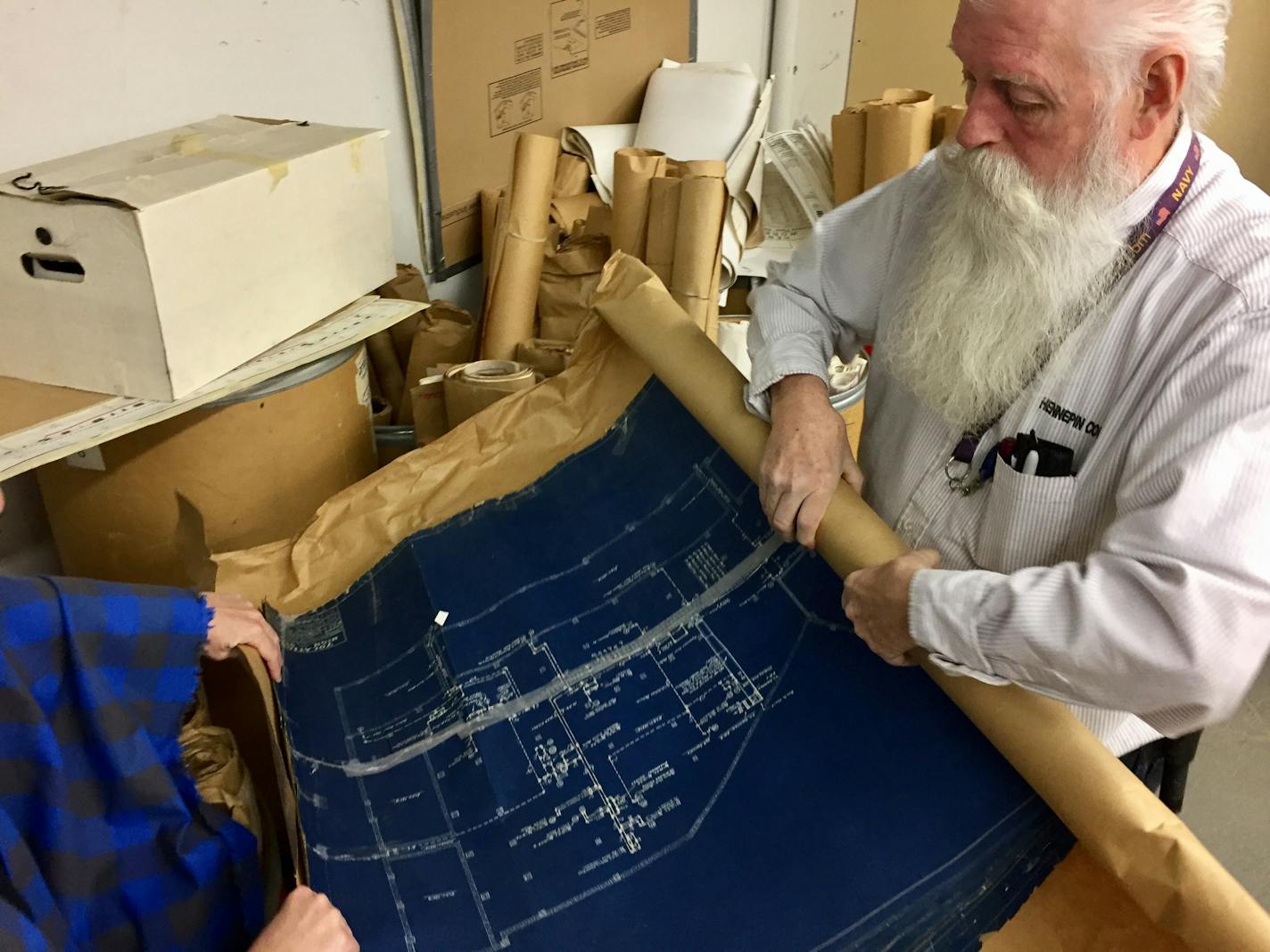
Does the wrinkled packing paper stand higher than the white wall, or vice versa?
the white wall

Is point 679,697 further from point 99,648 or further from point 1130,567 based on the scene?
point 99,648

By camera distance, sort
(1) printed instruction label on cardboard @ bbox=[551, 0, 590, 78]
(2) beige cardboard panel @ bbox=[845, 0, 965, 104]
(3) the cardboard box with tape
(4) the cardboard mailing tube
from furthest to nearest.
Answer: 1. (2) beige cardboard panel @ bbox=[845, 0, 965, 104]
2. (1) printed instruction label on cardboard @ bbox=[551, 0, 590, 78]
3. (3) the cardboard box with tape
4. (4) the cardboard mailing tube

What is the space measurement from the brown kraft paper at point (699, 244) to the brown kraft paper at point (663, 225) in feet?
0.12

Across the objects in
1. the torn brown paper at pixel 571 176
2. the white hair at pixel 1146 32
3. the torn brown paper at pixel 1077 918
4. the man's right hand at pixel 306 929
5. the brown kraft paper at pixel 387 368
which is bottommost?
the brown kraft paper at pixel 387 368

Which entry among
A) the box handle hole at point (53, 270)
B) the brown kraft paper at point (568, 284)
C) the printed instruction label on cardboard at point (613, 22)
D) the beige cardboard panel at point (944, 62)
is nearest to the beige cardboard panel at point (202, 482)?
the box handle hole at point (53, 270)

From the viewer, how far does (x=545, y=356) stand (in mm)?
2033

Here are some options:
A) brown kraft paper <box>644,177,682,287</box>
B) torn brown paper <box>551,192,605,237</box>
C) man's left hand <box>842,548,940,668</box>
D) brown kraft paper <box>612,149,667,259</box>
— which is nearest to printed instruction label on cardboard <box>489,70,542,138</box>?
torn brown paper <box>551,192,605,237</box>

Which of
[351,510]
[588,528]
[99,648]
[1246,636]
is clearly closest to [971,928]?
[1246,636]

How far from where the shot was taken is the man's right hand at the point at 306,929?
3.00ft

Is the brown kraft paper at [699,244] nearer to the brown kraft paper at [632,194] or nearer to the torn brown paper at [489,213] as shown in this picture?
the brown kraft paper at [632,194]

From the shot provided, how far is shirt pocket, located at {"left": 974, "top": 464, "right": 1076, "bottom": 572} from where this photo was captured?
3.23 ft

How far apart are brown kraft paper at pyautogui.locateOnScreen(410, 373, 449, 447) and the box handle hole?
636mm

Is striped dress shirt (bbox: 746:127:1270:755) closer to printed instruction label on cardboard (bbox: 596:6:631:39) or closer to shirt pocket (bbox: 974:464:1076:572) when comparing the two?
shirt pocket (bbox: 974:464:1076:572)

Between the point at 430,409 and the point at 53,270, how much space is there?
690 mm
